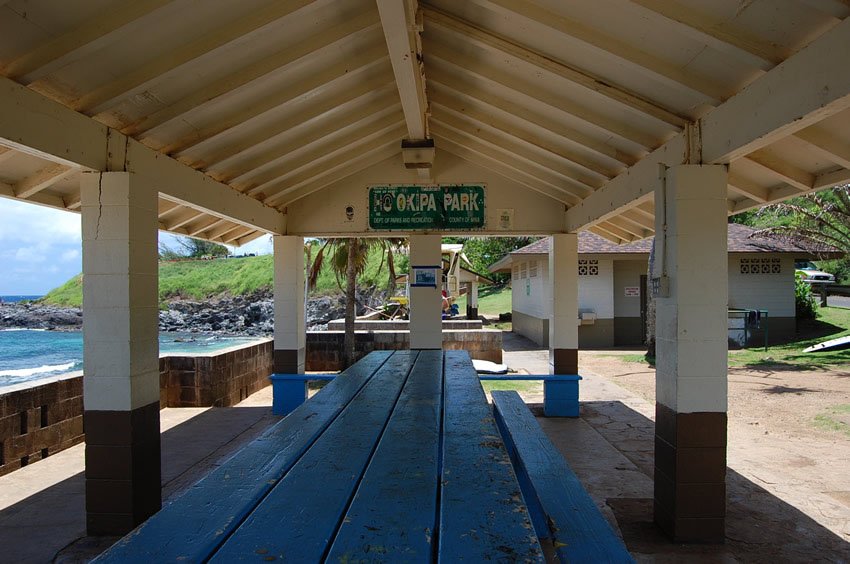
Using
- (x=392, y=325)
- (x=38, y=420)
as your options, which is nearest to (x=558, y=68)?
(x=38, y=420)

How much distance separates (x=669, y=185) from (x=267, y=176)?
4.54 meters

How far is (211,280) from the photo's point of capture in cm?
6306

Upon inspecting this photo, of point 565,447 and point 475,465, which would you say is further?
point 565,447

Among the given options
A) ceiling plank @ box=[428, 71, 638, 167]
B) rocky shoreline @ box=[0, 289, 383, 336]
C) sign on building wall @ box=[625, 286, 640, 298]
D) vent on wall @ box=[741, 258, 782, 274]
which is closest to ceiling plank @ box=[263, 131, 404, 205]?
ceiling plank @ box=[428, 71, 638, 167]

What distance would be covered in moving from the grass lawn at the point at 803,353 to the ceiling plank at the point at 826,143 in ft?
34.4

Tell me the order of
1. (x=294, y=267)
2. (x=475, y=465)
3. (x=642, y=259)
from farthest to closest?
(x=642, y=259) < (x=294, y=267) < (x=475, y=465)

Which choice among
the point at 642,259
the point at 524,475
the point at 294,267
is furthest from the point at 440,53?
the point at 642,259

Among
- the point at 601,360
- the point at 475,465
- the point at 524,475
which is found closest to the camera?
the point at 475,465

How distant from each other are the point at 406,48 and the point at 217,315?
157 ft

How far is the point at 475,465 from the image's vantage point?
2.03m

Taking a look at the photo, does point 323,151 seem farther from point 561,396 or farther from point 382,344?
point 382,344

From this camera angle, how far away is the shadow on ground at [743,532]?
388 centimetres

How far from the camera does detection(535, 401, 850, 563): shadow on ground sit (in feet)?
12.7

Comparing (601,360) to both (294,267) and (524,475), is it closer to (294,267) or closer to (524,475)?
(294,267)
